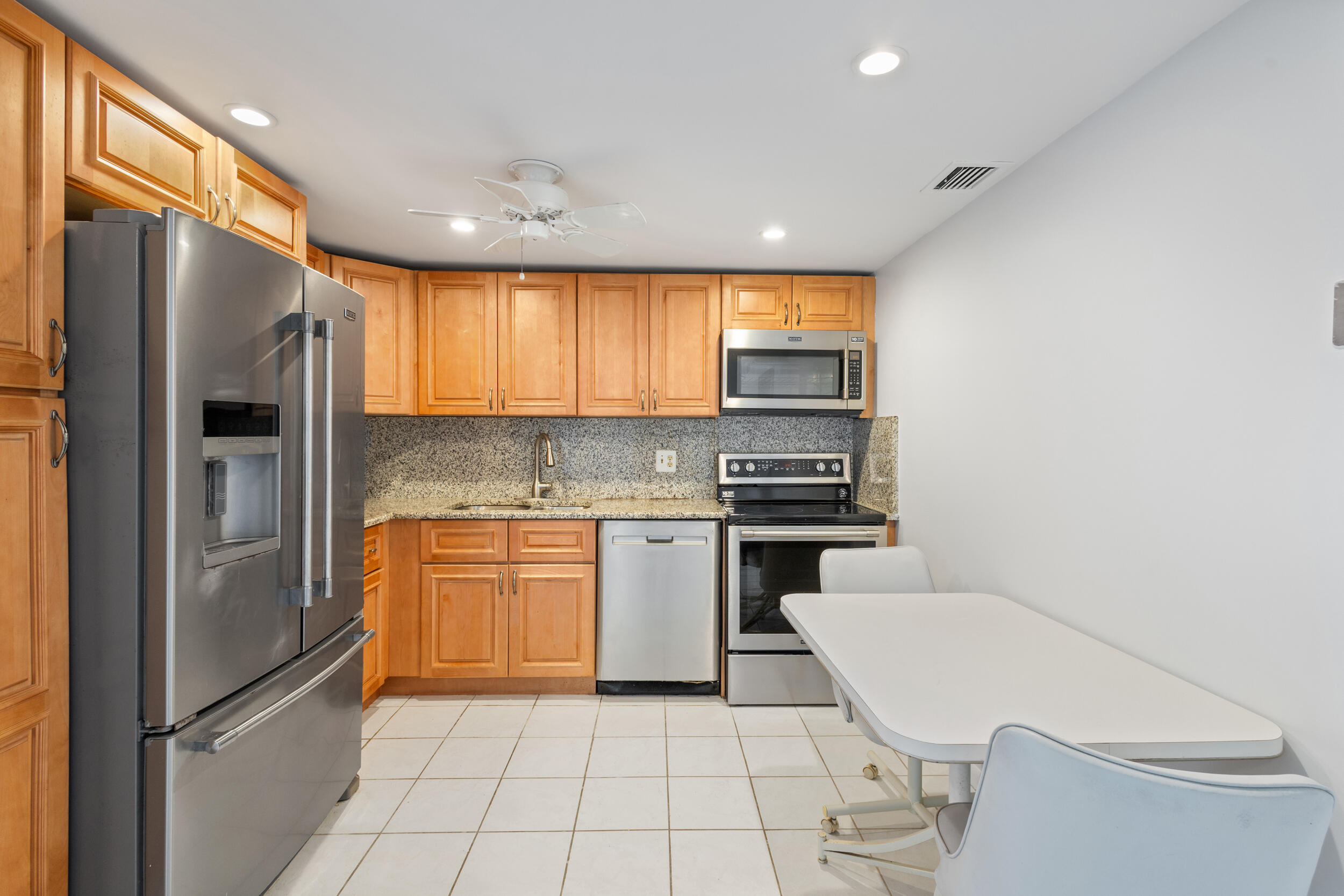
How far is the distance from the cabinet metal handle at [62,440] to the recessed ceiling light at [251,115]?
0.97 metres

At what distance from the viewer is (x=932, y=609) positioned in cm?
192

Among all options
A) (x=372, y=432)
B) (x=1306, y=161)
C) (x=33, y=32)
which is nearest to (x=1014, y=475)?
(x=1306, y=161)

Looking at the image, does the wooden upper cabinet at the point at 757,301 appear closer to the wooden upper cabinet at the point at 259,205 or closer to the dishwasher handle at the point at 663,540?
the dishwasher handle at the point at 663,540

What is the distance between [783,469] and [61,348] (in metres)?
3.07

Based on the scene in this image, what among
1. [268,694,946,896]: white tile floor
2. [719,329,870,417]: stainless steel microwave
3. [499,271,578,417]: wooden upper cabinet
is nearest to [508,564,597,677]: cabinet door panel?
[268,694,946,896]: white tile floor

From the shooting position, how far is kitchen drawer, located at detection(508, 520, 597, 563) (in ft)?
10.3

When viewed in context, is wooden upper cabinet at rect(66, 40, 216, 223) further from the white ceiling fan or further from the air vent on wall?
the air vent on wall

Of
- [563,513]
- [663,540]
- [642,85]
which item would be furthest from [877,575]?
[642,85]

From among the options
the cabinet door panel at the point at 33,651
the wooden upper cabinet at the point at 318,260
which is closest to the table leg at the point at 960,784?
the cabinet door panel at the point at 33,651

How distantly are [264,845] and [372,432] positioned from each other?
2.40m

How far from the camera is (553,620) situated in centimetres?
316

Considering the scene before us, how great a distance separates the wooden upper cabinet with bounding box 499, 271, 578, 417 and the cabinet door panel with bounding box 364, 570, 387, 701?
107 centimetres

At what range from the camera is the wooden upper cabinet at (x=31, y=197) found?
1.24m

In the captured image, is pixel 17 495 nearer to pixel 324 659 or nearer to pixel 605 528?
pixel 324 659
